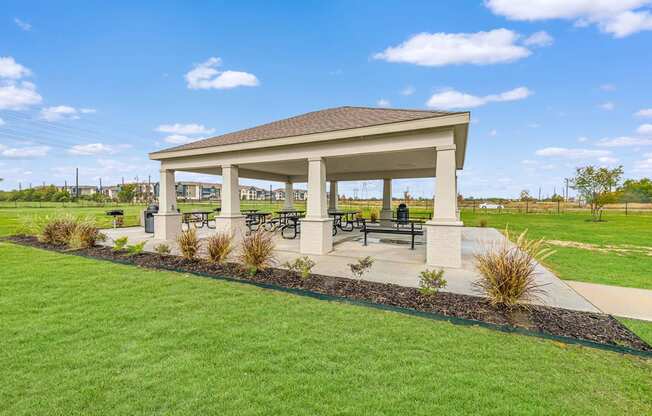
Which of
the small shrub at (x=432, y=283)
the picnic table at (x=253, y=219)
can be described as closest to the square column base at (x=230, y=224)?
the picnic table at (x=253, y=219)

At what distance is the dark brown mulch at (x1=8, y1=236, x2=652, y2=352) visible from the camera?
11.2ft

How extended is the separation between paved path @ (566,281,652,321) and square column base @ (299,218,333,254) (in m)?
5.55

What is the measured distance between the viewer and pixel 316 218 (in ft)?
27.6

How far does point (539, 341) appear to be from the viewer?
322 cm

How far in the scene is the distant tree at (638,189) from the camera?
46128 millimetres

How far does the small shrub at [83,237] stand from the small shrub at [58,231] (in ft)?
1.50

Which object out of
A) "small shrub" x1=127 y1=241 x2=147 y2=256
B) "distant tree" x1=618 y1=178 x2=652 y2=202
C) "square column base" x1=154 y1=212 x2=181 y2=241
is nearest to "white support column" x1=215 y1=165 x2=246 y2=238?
"square column base" x1=154 y1=212 x2=181 y2=241

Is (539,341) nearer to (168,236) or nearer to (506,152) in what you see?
(168,236)

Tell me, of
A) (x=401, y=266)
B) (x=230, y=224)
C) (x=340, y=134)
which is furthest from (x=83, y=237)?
(x=401, y=266)

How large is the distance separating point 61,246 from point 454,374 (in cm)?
1154

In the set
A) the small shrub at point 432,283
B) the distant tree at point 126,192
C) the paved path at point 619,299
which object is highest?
the distant tree at point 126,192

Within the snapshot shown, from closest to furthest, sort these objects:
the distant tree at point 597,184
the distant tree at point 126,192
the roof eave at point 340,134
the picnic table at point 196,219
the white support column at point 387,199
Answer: the roof eave at point 340,134 < the picnic table at point 196,219 < the white support column at point 387,199 < the distant tree at point 597,184 < the distant tree at point 126,192

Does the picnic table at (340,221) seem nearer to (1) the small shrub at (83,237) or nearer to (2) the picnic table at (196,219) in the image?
(2) the picnic table at (196,219)

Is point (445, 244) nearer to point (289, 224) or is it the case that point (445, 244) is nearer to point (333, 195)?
point (289, 224)
